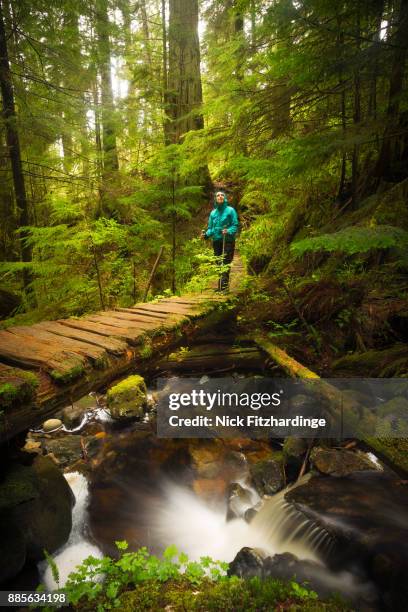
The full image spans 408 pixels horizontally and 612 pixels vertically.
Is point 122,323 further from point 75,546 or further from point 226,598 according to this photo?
point 75,546

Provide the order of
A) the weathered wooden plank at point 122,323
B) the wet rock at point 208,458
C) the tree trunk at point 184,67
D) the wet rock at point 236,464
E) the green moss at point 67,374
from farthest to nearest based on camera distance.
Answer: the tree trunk at point 184,67 < the wet rock at point 208,458 < the wet rock at point 236,464 < the weathered wooden plank at point 122,323 < the green moss at point 67,374

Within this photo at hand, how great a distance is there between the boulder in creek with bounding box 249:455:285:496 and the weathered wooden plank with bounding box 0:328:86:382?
3551mm

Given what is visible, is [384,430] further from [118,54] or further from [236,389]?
[118,54]

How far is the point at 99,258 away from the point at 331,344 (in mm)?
6125

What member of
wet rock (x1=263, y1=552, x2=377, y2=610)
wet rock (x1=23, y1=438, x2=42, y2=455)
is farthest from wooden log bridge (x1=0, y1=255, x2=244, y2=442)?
wet rock (x1=23, y1=438, x2=42, y2=455)

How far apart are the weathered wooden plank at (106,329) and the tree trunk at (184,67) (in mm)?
9004

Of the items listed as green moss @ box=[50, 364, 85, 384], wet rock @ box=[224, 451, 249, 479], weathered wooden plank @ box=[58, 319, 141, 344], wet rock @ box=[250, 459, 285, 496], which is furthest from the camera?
wet rock @ box=[224, 451, 249, 479]

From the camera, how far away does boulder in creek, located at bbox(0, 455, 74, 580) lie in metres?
3.37

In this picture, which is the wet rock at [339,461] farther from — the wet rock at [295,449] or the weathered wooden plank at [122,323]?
the weathered wooden plank at [122,323]

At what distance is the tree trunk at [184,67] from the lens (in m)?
10.8

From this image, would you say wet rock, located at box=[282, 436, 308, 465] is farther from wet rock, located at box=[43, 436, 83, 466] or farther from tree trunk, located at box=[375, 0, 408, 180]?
tree trunk, located at box=[375, 0, 408, 180]

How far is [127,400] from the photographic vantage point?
22.7ft

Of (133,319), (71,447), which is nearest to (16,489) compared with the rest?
(133,319)

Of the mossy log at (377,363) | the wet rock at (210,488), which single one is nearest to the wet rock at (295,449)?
the wet rock at (210,488)
